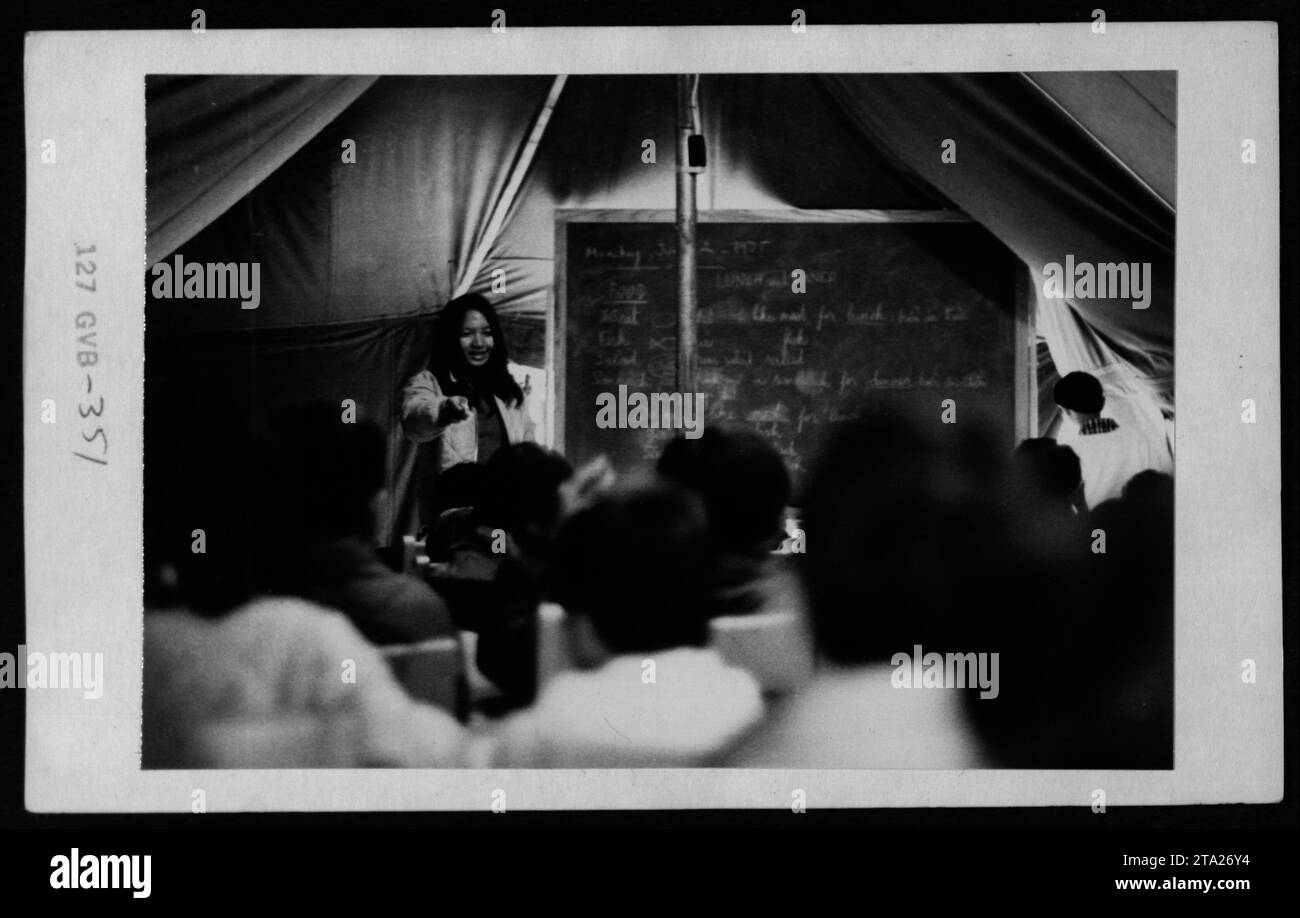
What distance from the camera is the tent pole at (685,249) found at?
2.26 m

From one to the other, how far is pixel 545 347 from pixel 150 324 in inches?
35.3

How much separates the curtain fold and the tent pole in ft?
2.36

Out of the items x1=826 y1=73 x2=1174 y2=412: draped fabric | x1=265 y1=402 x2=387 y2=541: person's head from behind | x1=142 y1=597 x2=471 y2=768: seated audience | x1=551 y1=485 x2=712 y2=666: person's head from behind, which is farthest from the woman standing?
x1=826 y1=73 x2=1174 y2=412: draped fabric

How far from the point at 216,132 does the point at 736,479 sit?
1.42 m

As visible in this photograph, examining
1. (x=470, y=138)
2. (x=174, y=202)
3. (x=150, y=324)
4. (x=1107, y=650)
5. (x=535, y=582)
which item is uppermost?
(x=470, y=138)

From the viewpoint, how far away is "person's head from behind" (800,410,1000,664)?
7.37 feet

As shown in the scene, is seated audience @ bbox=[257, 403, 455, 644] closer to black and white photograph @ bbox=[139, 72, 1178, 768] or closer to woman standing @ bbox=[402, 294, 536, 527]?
black and white photograph @ bbox=[139, 72, 1178, 768]

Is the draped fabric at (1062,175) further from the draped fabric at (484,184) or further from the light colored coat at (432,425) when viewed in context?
the light colored coat at (432,425)

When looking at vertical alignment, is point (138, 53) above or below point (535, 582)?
above

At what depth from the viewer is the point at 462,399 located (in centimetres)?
225

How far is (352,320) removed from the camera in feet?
7.39
